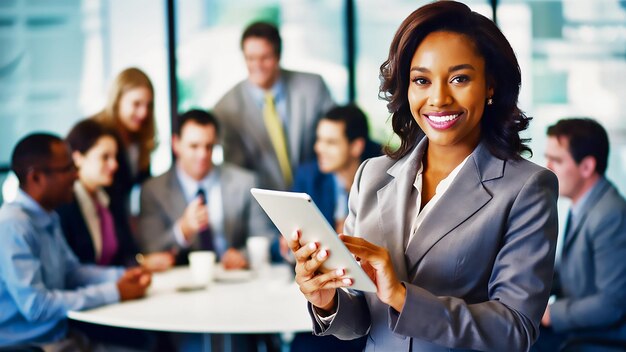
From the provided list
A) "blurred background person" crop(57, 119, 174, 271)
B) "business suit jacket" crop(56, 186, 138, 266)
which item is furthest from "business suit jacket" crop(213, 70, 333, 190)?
"business suit jacket" crop(56, 186, 138, 266)

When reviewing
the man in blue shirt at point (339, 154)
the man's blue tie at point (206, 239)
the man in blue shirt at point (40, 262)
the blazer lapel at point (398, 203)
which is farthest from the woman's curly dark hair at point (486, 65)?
the man's blue tie at point (206, 239)

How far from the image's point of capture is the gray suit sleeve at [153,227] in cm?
465

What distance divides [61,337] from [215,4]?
106 inches

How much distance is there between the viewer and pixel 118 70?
5184 mm

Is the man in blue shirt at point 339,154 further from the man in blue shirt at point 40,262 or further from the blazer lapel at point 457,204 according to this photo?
the blazer lapel at point 457,204

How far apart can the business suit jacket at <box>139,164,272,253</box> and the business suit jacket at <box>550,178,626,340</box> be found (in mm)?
1846

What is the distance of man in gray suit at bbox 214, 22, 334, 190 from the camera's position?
528cm

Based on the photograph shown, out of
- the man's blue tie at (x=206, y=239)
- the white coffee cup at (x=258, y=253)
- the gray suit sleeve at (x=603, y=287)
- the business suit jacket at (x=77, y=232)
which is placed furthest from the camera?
the man's blue tie at (x=206, y=239)

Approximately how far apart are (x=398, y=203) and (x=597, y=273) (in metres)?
2.18

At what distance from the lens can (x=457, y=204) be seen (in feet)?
5.32

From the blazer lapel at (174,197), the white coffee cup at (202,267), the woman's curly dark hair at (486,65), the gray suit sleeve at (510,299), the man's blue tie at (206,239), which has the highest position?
the woman's curly dark hair at (486,65)

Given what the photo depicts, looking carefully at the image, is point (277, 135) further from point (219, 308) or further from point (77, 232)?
point (219, 308)

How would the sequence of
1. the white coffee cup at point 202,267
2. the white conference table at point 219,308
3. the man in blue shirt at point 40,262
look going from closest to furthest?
1. the white conference table at point 219,308
2. the man in blue shirt at point 40,262
3. the white coffee cup at point 202,267

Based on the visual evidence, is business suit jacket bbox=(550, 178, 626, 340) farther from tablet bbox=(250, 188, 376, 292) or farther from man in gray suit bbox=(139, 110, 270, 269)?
tablet bbox=(250, 188, 376, 292)
